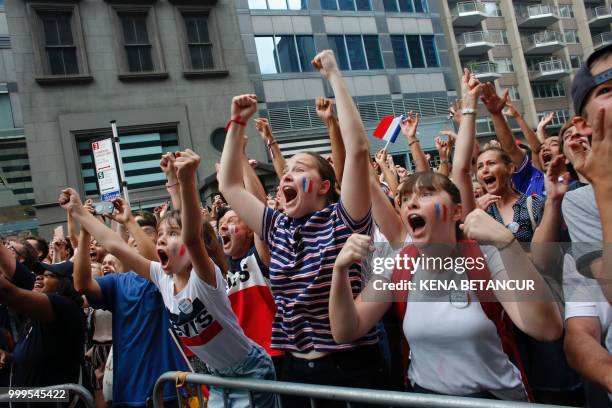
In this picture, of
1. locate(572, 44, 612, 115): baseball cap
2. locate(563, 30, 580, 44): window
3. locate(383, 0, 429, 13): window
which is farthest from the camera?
locate(563, 30, 580, 44): window

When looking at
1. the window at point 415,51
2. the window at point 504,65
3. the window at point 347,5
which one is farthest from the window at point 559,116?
the window at point 347,5

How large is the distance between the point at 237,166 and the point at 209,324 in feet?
2.71

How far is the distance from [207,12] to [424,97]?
10.1 meters

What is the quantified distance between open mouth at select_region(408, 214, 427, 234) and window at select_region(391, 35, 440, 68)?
21389 mm

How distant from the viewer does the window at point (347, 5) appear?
21444mm

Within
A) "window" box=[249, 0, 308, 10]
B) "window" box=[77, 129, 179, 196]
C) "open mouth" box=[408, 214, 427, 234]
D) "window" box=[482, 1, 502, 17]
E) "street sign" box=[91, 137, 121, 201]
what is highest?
"window" box=[482, 1, 502, 17]

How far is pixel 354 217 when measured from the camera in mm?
2240

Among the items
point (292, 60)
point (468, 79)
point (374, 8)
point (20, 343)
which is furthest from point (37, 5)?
point (468, 79)

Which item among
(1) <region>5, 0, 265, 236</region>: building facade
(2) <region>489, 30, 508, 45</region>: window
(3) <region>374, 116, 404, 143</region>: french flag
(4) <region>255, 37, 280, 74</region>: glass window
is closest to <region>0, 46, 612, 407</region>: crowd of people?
(3) <region>374, 116, 404, 143</region>: french flag

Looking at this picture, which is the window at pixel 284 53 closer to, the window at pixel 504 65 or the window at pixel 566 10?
the window at pixel 504 65

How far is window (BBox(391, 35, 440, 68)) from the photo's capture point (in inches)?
885

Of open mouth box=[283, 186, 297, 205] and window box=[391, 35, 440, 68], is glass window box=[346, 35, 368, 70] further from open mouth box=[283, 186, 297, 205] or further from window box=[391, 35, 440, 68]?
open mouth box=[283, 186, 297, 205]

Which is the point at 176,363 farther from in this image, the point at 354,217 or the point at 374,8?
the point at 374,8

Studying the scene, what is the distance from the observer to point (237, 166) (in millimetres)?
2748
